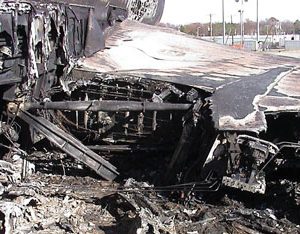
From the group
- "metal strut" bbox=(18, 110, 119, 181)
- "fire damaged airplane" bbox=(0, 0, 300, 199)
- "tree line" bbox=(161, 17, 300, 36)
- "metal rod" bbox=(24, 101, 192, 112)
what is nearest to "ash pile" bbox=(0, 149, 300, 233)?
"metal strut" bbox=(18, 110, 119, 181)

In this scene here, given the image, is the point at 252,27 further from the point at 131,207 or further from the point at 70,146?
the point at 131,207

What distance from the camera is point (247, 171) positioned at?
559cm

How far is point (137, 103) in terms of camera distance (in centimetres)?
671

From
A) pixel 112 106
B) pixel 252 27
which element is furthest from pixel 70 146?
pixel 252 27

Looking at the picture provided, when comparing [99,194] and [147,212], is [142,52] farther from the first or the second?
[147,212]

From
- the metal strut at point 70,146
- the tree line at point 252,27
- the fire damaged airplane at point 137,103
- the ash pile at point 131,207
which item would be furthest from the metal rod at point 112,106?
the tree line at point 252,27

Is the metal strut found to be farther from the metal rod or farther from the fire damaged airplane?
the metal rod

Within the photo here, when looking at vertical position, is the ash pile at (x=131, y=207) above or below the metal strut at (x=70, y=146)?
below

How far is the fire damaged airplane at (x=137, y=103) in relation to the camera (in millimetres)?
5816

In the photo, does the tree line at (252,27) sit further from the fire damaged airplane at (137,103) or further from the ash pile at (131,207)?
the ash pile at (131,207)

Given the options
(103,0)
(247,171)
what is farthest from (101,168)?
(103,0)

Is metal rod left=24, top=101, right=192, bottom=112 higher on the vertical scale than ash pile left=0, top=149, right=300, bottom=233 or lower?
higher

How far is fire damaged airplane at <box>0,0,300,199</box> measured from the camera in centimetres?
582

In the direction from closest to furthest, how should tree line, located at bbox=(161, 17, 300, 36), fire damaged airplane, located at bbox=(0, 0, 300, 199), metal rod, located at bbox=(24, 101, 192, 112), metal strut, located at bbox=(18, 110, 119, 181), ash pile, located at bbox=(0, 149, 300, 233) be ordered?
1. ash pile, located at bbox=(0, 149, 300, 233)
2. fire damaged airplane, located at bbox=(0, 0, 300, 199)
3. metal rod, located at bbox=(24, 101, 192, 112)
4. metal strut, located at bbox=(18, 110, 119, 181)
5. tree line, located at bbox=(161, 17, 300, 36)
